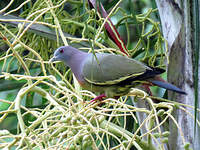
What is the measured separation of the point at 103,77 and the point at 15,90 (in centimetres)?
55

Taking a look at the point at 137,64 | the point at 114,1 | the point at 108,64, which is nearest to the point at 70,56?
the point at 108,64

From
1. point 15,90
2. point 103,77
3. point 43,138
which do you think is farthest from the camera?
point 15,90

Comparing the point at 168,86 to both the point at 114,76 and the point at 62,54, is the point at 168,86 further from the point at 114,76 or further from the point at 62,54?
the point at 62,54

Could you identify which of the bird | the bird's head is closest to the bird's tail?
the bird

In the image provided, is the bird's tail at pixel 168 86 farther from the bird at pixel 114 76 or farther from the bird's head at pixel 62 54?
the bird's head at pixel 62 54

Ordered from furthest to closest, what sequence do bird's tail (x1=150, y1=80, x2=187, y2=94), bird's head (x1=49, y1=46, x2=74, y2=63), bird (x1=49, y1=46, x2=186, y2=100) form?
bird's head (x1=49, y1=46, x2=74, y2=63), bird (x1=49, y1=46, x2=186, y2=100), bird's tail (x1=150, y1=80, x2=187, y2=94)

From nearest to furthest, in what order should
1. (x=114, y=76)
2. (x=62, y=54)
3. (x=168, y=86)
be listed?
(x=168, y=86) → (x=114, y=76) → (x=62, y=54)

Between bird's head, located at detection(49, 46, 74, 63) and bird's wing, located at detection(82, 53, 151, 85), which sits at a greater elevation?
bird's head, located at detection(49, 46, 74, 63)

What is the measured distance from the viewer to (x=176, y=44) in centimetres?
108

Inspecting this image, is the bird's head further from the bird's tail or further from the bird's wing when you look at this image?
the bird's tail

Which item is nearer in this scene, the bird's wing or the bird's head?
the bird's wing

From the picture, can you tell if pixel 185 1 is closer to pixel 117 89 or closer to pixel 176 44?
pixel 176 44

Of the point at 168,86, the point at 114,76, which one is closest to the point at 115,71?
→ the point at 114,76

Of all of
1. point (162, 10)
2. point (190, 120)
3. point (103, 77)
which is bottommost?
point (190, 120)
